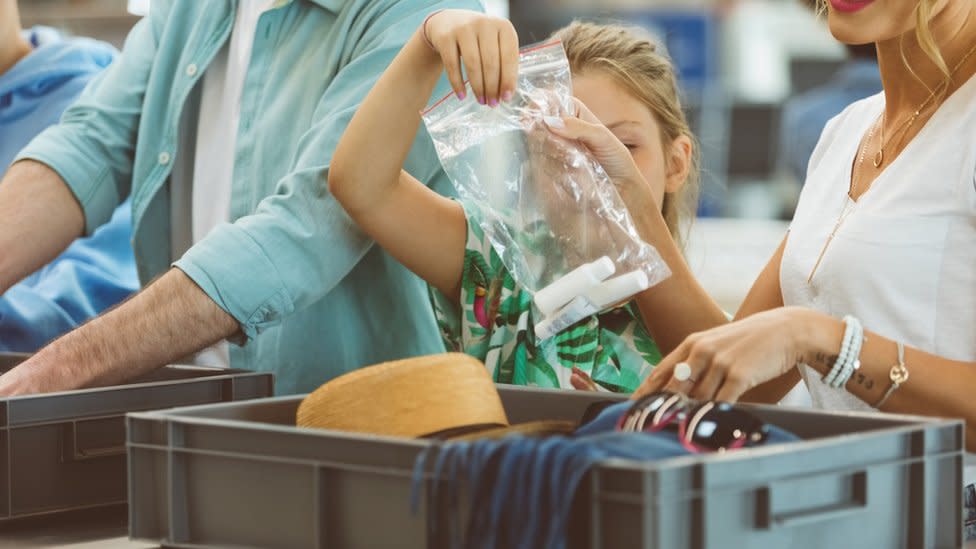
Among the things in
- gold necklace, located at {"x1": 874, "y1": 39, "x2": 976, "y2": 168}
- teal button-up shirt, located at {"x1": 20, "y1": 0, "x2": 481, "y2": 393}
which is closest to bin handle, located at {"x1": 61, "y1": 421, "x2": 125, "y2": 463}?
teal button-up shirt, located at {"x1": 20, "y1": 0, "x2": 481, "y2": 393}

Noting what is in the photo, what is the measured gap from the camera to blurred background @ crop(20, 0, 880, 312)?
5.35 metres

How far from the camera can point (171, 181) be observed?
1902mm

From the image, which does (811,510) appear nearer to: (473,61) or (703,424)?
(703,424)

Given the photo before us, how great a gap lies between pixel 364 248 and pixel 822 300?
61 cm

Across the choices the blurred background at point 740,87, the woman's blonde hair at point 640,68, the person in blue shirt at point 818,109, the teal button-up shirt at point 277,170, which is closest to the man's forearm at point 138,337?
the teal button-up shirt at point 277,170

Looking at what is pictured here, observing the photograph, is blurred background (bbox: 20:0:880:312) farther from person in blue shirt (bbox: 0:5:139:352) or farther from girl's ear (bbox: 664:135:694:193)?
girl's ear (bbox: 664:135:694:193)

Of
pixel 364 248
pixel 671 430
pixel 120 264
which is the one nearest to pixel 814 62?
pixel 120 264

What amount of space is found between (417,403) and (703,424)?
0.26 metres

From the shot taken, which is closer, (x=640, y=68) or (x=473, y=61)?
(x=473, y=61)

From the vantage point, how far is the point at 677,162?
1.93m

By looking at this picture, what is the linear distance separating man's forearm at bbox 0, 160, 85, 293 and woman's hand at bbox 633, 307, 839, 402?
115 centimetres

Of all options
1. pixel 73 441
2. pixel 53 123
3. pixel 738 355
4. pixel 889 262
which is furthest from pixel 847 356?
pixel 53 123

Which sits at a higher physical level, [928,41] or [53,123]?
[928,41]

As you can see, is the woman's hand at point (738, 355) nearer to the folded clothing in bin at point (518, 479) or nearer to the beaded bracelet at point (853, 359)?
Result: the beaded bracelet at point (853, 359)
